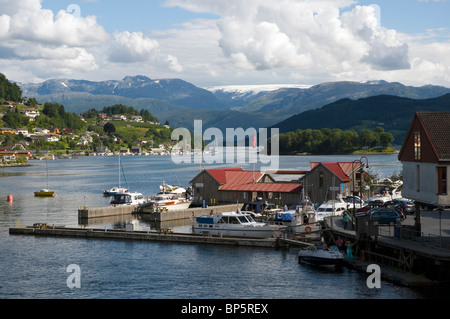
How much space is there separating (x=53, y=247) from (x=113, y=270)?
12.5m

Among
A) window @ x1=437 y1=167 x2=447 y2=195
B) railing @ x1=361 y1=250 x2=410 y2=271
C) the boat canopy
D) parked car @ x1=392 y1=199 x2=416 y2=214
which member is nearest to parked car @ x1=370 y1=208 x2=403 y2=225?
railing @ x1=361 y1=250 x2=410 y2=271

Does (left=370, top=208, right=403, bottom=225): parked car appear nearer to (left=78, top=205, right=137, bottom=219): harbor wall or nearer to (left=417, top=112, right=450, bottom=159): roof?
(left=417, top=112, right=450, bottom=159): roof

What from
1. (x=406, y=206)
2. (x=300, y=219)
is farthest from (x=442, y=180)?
(x=406, y=206)

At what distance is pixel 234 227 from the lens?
5628cm

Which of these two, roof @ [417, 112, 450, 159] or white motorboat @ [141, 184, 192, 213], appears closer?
roof @ [417, 112, 450, 159]

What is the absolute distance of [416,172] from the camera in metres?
44.8

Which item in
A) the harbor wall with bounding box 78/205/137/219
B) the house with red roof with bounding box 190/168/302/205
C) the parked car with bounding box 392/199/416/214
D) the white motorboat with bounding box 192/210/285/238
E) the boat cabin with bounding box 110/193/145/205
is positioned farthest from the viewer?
the boat cabin with bounding box 110/193/145/205

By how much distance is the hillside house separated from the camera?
41438 mm

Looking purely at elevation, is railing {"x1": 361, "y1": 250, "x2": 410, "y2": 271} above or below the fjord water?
above

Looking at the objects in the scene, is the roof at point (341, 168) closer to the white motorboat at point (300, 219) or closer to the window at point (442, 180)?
the white motorboat at point (300, 219)

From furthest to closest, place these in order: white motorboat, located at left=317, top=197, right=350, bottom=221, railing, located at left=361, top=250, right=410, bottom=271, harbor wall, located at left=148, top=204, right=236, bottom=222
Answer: harbor wall, located at left=148, top=204, right=236, bottom=222
white motorboat, located at left=317, top=197, right=350, bottom=221
railing, located at left=361, top=250, right=410, bottom=271

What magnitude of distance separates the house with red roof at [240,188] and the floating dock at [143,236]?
21.1 metres

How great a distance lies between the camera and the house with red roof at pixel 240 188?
253 feet
